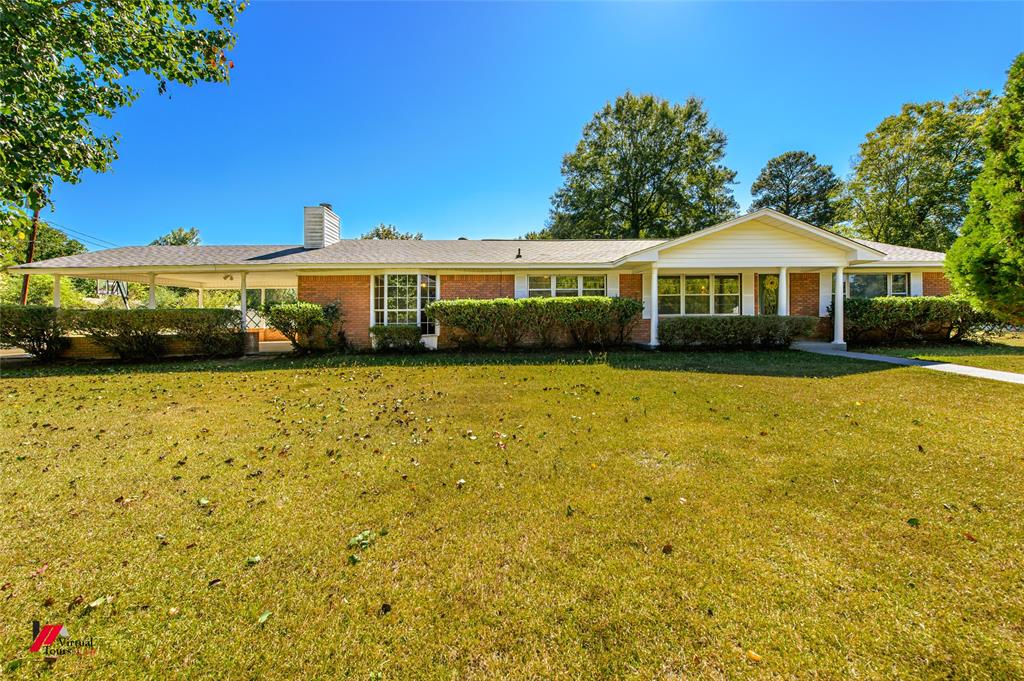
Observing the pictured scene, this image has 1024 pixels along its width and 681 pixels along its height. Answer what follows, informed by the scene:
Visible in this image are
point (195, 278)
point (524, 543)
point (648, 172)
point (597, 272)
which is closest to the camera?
point (524, 543)

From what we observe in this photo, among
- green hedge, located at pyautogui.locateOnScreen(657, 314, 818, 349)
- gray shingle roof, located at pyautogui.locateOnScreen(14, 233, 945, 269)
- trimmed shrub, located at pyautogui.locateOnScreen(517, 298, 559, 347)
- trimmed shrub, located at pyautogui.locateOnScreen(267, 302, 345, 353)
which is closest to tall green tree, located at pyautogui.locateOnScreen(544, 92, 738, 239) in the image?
gray shingle roof, located at pyautogui.locateOnScreen(14, 233, 945, 269)

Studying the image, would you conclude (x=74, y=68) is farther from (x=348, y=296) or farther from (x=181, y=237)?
(x=181, y=237)

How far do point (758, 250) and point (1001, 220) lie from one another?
8.15 metres

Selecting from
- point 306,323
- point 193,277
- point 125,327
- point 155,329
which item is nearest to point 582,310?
point 306,323

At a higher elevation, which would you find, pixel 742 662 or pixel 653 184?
pixel 653 184

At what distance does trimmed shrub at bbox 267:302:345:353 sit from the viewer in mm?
11750

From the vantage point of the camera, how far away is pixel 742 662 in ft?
5.92

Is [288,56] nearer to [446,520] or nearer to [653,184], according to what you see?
[446,520]

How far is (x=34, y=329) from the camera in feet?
36.6

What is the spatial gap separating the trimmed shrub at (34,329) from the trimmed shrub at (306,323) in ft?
19.2

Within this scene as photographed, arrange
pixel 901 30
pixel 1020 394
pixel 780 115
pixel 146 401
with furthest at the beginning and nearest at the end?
pixel 780 115, pixel 901 30, pixel 146 401, pixel 1020 394

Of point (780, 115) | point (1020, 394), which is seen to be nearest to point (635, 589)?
point (1020, 394)

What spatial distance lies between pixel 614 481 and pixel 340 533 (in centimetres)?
235

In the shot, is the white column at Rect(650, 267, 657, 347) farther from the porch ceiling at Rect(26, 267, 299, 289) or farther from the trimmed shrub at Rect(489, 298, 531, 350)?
the porch ceiling at Rect(26, 267, 299, 289)
